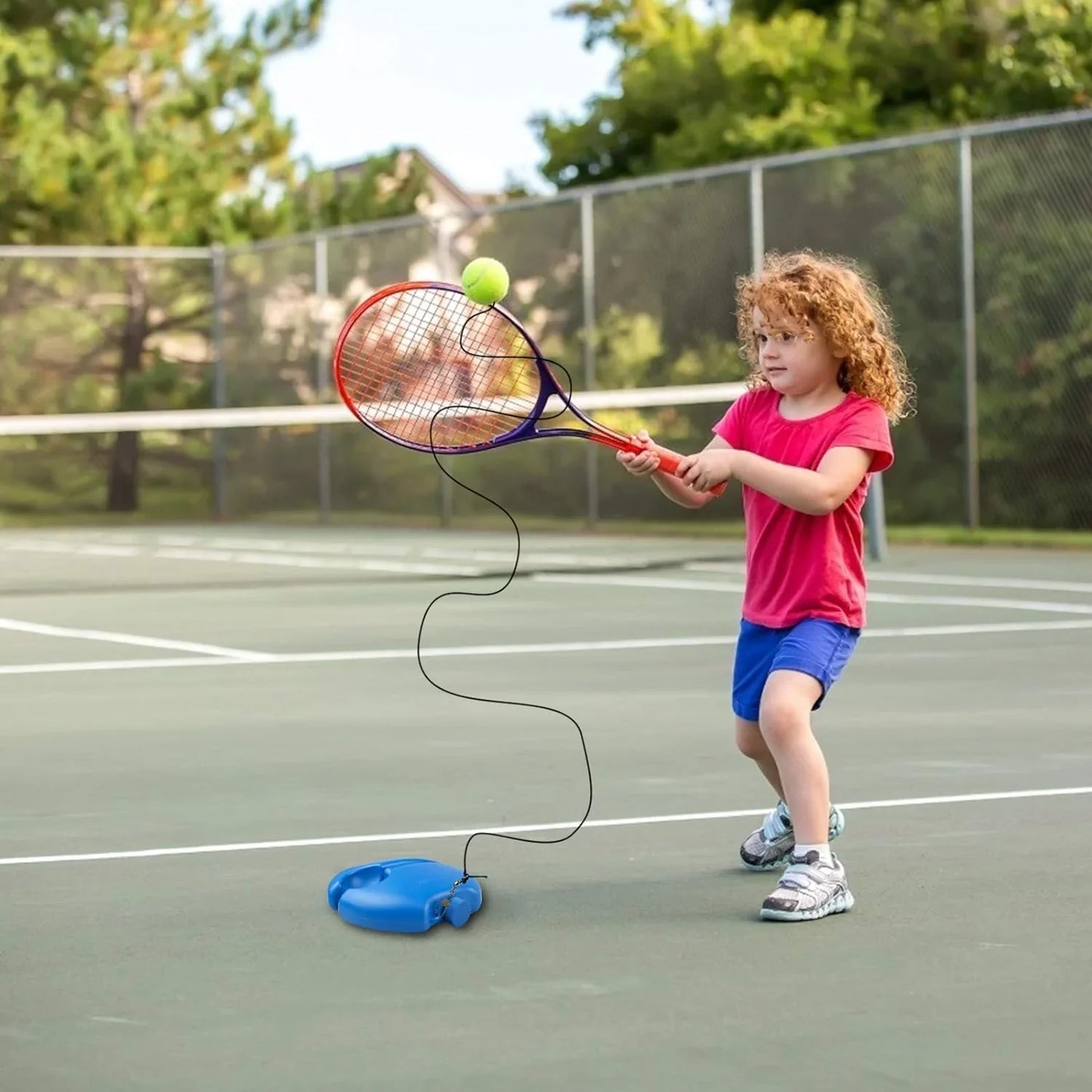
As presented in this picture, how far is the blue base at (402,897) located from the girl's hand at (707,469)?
34.4 inches

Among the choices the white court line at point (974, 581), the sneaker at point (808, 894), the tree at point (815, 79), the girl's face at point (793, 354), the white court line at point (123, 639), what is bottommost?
the white court line at point (974, 581)

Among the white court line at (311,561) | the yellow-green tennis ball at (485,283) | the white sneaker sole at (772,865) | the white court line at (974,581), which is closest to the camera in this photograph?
the white sneaker sole at (772,865)

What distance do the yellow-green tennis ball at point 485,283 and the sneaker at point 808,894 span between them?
1.39 meters

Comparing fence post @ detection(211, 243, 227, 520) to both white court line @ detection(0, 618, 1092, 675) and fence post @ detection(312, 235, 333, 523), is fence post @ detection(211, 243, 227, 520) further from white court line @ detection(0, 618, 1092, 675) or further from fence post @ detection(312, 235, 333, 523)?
white court line @ detection(0, 618, 1092, 675)

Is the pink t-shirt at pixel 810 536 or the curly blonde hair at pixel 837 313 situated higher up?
the curly blonde hair at pixel 837 313

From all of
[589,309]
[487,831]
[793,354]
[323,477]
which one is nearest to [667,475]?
[793,354]

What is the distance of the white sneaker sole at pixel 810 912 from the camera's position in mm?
4457

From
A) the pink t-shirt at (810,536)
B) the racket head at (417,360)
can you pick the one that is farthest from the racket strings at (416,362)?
the pink t-shirt at (810,536)

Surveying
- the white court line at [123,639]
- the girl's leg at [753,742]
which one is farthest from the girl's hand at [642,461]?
the white court line at [123,639]

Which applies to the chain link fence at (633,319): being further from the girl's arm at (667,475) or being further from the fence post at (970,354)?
the girl's arm at (667,475)

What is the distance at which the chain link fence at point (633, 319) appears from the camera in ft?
53.4

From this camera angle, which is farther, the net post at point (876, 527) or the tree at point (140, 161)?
the tree at point (140, 161)

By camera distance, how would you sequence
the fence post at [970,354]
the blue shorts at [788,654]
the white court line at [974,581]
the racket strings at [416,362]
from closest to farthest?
the blue shorts at [788,654] → the racket strings at [416,362] → the white court line at [974,581] → the fence post at [970,354]

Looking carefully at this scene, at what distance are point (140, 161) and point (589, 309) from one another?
1072cm
